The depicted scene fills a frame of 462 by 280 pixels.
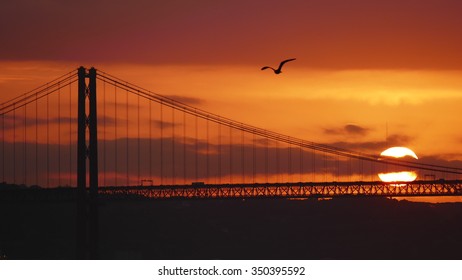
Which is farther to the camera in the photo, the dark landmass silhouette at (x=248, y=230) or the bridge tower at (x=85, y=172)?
the dark landmass silhouette at (x=248, y=230)

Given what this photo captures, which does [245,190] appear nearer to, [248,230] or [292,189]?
[292,189]

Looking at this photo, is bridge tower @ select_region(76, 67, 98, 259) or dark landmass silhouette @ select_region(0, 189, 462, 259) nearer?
bridge tower @ select_region(76, 67, 98, 259)

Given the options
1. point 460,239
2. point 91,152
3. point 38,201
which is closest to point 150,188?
point 38,201

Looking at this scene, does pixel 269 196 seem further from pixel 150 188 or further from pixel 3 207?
pixel 3 207

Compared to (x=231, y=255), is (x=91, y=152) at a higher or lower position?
higher
